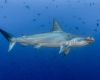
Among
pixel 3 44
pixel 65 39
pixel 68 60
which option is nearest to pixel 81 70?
pixel 68 60

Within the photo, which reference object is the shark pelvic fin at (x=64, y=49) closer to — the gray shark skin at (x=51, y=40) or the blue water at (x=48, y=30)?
the gray shark skin at (x=51, y=40)

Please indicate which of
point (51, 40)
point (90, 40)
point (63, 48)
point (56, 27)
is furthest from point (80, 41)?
point (56, 27)

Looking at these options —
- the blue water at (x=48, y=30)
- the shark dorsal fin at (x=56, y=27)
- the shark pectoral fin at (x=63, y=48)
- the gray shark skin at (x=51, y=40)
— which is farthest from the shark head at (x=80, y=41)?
the blue water at (x=48, y=30)

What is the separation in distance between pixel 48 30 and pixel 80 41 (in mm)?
23156

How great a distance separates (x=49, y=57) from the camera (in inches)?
1272

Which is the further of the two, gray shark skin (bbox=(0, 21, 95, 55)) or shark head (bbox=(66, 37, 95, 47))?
gray shark skin (bbox=(0, 21, 95, 55))

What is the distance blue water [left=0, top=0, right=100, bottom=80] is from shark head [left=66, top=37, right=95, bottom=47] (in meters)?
20.6

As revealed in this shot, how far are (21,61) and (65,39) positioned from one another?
25.9m

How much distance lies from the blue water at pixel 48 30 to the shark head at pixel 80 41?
20567mm

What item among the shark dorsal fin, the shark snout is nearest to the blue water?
the shark dorsal fin

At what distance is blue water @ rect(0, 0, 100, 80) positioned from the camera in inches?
1095

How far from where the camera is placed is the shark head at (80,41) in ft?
17.9

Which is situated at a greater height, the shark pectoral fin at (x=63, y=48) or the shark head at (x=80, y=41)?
the shark head at (x=80, y=41)

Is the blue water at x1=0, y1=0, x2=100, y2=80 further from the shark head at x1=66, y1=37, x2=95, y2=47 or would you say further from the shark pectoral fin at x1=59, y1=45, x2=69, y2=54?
the shark head at x1=66, y1=37, x2=95, y2=47
